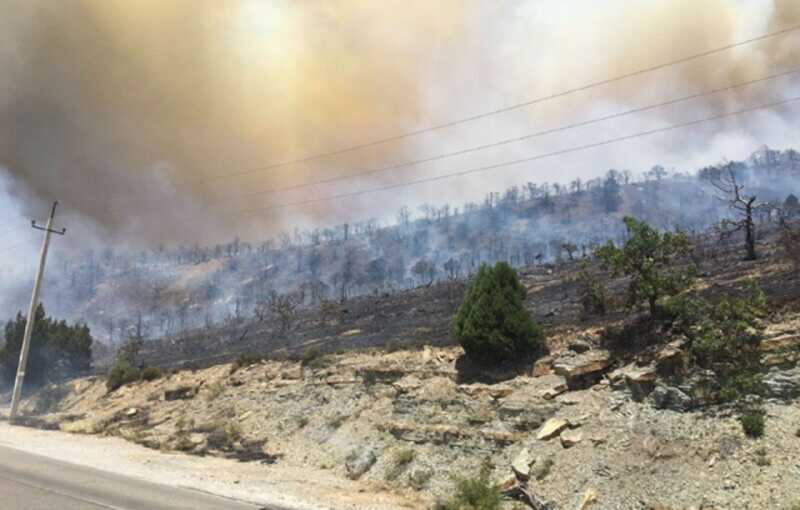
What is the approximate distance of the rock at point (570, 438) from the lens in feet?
43.6

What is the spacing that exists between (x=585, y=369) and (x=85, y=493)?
13.4 metres

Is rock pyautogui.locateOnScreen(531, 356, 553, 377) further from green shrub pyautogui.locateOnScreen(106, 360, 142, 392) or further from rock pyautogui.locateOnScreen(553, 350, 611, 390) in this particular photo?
green shrub pyautogui.locateOnScreen(106, 360, 142, 392)

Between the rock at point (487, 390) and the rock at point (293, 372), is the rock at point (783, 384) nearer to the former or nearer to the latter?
the rock at point (487, 390)

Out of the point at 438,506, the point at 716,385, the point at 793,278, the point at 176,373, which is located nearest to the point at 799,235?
the point at 793,278

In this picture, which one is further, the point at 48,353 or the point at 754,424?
the point at 48,353

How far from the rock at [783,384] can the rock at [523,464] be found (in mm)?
5800

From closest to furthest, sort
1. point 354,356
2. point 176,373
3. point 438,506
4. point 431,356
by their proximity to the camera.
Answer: point 438,506
point 431,356
point 354,356
point 176,373

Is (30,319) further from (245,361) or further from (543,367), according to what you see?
(543,367)

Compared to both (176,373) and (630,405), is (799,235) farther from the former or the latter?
(176,373)

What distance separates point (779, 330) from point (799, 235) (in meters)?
9.10

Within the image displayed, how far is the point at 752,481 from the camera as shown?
33.2 feet

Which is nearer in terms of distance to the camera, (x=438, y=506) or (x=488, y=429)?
(x=438, y=506)

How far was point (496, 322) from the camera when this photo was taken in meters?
18.7

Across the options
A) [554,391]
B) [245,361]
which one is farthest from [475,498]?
[245,361]
